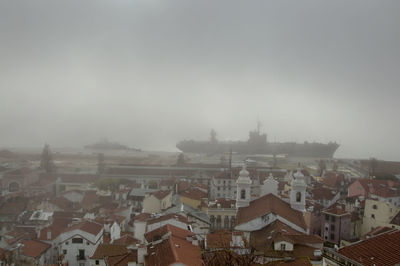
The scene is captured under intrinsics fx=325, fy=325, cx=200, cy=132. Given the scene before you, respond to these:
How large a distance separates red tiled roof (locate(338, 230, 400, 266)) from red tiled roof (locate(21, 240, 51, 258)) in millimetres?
14936

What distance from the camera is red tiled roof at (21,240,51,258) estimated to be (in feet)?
54.7

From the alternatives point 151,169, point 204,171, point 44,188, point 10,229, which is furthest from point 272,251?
point 151,169

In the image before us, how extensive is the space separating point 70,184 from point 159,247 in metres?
31.6

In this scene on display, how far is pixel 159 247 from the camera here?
1189 cm

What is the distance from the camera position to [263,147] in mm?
111188

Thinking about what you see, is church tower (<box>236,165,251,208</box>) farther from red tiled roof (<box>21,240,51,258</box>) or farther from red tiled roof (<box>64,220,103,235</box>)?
red tiled roof (<box>21,240,51,258</box>)

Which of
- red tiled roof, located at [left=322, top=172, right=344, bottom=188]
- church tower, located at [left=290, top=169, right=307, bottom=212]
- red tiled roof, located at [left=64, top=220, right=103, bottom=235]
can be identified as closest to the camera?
Answer: red tiled roof, located at [left=64, top=220, right=103, bottom=235]

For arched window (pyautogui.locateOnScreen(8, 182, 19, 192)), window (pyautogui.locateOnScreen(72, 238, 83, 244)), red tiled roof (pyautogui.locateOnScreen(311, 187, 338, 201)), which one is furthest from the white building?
arched window (pyautogui.locateOnScreen(8, 182, 19, 192))

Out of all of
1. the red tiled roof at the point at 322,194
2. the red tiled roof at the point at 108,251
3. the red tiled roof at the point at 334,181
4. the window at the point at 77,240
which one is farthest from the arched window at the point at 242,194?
the red tiled roof at the point at 334,181

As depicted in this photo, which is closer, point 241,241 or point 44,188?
point 241,241

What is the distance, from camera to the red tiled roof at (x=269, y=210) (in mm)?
16598

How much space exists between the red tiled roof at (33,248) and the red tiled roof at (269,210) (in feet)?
34.4

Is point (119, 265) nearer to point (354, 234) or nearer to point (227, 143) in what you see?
point (354, 234)

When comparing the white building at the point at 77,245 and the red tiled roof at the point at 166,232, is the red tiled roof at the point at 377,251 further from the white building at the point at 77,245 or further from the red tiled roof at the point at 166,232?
the white building at the point at 77,245
